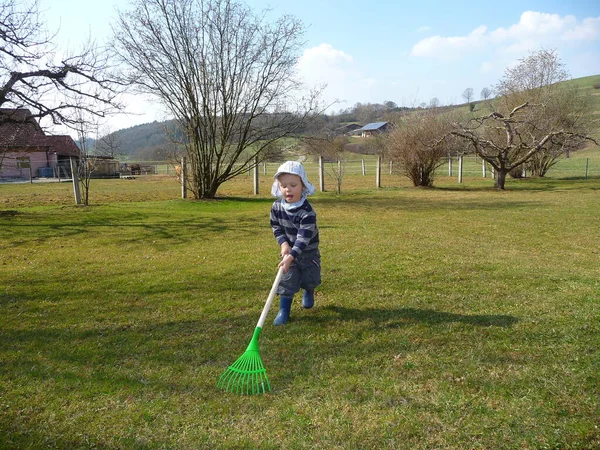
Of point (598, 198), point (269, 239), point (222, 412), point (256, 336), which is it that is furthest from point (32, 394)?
point (598, 198)

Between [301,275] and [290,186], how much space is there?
0.93 meters

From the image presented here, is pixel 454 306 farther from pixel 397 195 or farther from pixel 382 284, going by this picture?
pixel 397 195

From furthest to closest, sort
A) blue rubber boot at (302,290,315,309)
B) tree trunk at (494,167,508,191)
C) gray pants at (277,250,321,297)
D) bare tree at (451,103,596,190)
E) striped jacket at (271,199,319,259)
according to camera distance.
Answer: tree trunk at (494,167,508,191), bare tree at (451,103,596,190), blue rubber boot at (302,290,315,309), gray pants at (277,250,321,297), striped jacket at (271,199,319,259)

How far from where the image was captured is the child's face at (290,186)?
417cm

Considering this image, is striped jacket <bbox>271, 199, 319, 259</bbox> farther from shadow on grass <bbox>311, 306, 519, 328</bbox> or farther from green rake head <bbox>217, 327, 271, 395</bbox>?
green rake head <bbox>217, 327, 271, 395</bbox>

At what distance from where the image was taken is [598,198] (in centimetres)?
1620

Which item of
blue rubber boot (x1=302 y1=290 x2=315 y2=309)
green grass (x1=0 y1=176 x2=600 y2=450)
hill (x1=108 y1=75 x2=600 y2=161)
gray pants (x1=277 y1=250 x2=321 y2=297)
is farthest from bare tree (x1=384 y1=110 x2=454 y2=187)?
gray pants (x1=277 y1=250 x2=321 y2=297)

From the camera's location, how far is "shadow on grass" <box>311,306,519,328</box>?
14.0ft

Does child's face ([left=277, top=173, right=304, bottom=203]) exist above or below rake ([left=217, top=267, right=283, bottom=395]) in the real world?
above

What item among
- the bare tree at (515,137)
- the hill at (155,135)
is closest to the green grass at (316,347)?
the hill at (155,135)

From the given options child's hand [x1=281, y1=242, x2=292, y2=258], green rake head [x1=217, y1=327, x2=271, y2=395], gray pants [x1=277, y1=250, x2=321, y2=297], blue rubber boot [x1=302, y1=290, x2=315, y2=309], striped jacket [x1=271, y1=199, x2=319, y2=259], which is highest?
striped jacket [x1=271, y1=199, x2=319, y2=259]

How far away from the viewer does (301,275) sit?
4492 mm

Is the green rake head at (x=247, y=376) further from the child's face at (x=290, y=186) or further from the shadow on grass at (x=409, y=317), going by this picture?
the child's face at (x=290, y=186)

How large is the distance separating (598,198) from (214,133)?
557 inches
